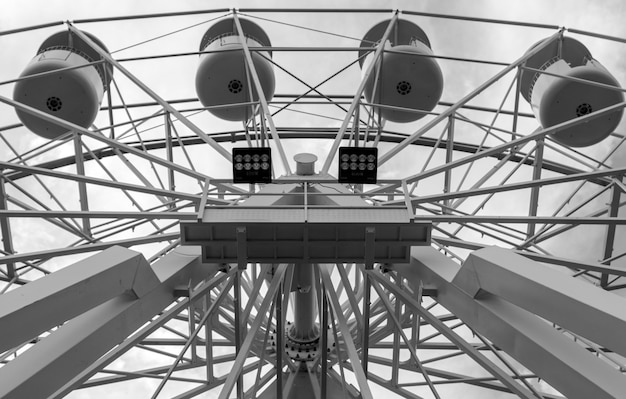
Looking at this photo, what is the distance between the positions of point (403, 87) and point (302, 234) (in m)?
11.2

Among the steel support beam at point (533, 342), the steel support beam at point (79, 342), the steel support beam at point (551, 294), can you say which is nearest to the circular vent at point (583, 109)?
the steel support beam at point (533, 342)

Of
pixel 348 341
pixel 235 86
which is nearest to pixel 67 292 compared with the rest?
pixel 348 341

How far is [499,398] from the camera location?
27.5 m

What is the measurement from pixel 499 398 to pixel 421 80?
16.4 meters

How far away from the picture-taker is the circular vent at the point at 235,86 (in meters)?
19.4

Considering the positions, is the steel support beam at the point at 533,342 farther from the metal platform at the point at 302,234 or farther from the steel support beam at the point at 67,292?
the steel support beam at the point at 67,292

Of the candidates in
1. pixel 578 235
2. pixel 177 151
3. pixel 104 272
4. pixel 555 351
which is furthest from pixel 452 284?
pixel 177 151

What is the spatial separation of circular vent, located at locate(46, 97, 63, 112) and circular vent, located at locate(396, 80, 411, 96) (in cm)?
1071

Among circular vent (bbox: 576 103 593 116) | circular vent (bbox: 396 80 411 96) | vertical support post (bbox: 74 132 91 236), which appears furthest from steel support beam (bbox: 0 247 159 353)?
circular vent (bbox: 576 103 593 116)

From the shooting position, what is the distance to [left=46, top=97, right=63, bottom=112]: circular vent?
17922mm

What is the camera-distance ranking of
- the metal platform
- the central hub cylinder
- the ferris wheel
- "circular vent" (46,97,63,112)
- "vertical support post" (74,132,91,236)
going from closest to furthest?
the ferris wheel → the metal platform → "vertical support post" (74,132,91,236) → the central hub cylinder → "circular vent" (46,97,63,112)

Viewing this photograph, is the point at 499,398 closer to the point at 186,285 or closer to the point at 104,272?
the point at 186,285

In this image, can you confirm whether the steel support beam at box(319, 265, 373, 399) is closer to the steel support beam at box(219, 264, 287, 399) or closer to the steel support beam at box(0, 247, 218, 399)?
the steel support beam at box(219, 264, 287, 399)

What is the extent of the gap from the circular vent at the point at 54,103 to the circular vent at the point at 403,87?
10709 millimetres
